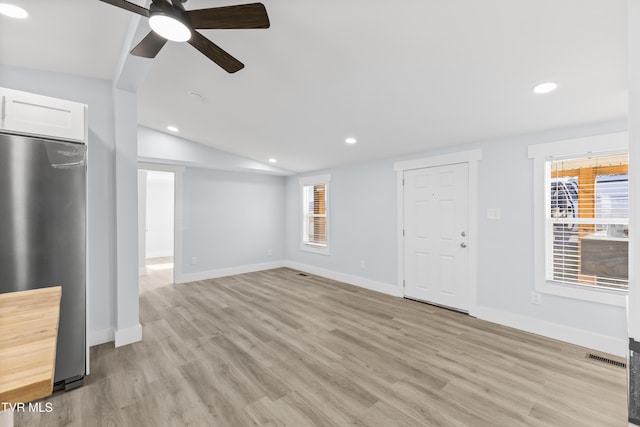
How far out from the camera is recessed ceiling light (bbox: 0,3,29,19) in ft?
5.81

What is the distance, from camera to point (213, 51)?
168 cm

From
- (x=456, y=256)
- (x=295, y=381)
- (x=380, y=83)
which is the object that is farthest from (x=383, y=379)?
(x=380, y=83)

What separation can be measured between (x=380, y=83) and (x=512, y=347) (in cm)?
283

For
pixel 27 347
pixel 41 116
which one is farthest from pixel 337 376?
pixel 41 116

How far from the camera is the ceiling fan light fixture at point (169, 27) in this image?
1.33 metres

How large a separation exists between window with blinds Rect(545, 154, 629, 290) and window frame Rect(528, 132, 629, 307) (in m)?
0.05

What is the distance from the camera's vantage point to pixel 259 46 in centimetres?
218

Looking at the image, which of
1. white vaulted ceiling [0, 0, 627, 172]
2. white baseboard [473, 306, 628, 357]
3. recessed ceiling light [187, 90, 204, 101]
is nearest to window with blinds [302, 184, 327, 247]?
white vaulted ceiling [0, 0, 627, 172]

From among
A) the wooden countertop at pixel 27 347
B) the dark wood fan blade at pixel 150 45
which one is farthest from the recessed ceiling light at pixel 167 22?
the wooden countertop at pixel 27 347

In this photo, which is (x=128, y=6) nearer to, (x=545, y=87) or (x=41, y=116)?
(x=41, y=116)

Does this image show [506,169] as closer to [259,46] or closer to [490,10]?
[490,10]

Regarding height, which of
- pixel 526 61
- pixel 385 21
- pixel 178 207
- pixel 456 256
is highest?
pixel 385 21

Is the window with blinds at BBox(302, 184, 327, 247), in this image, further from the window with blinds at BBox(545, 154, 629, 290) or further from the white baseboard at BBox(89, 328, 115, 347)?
the white baseboard at BBox(89, 328, 115, 347)

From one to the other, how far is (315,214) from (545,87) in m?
4.31
